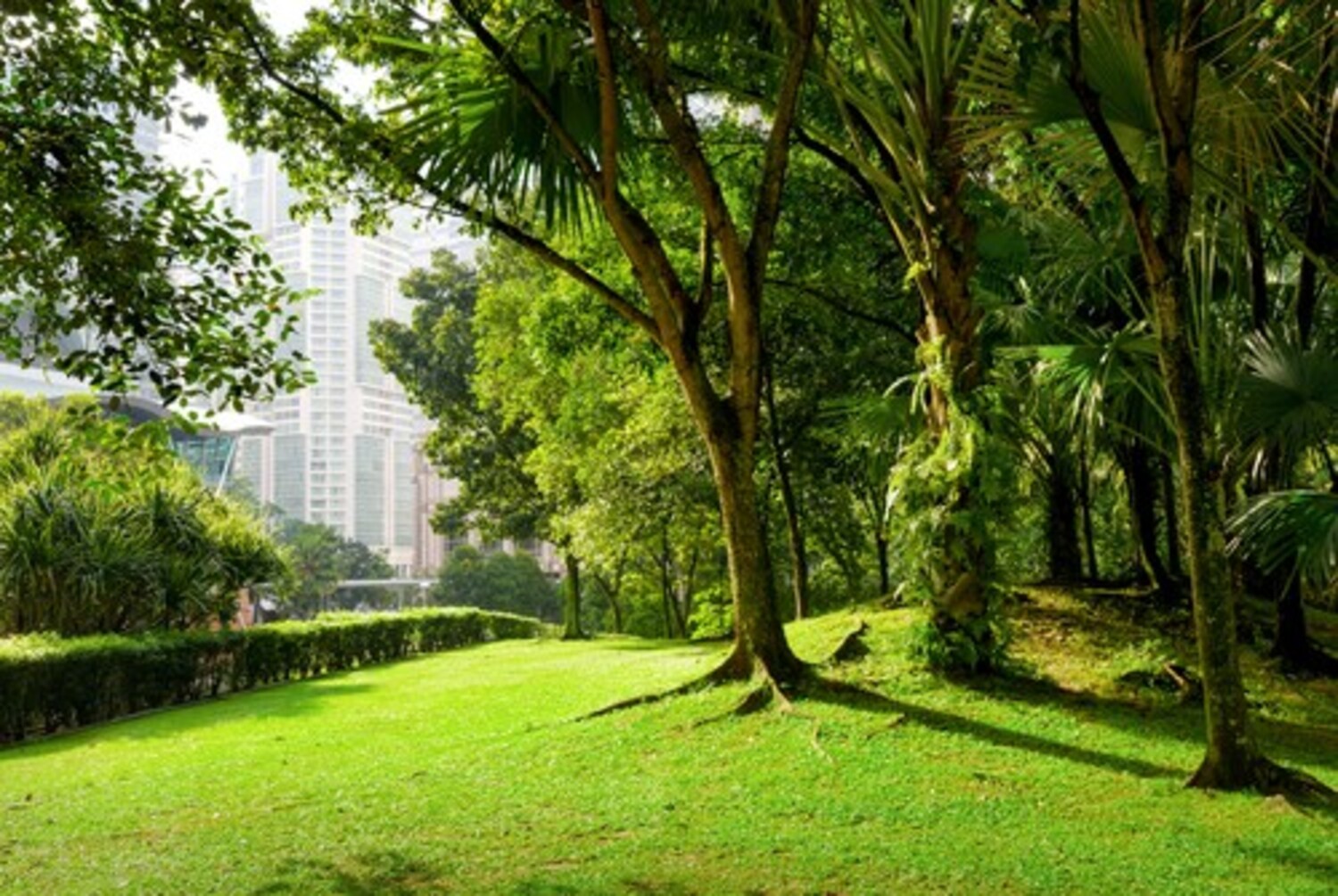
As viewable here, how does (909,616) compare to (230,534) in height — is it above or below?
below

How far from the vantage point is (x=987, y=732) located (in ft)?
22.7

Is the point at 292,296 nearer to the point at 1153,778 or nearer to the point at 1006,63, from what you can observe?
the point at 1006,63

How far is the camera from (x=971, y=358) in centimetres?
773

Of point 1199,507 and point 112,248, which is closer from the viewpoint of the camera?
point 112,248

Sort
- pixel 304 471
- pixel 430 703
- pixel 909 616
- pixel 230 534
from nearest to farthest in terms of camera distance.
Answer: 1. pixel 909 616
2. pixel 430 703
3. pixel 230 534
4. pixel 304 471

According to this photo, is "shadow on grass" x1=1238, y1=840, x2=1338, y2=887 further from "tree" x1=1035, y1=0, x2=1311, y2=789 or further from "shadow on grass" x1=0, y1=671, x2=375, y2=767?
"shadow on grass" x1=0, y1=671, x2=375, y2=767

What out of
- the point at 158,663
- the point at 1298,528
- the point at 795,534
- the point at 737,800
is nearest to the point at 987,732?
the point at 737,800

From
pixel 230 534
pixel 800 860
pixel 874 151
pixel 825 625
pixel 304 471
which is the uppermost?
pixel 304 471

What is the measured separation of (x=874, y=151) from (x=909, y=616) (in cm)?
463

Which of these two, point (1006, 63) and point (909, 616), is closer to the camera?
point (1006, 63)

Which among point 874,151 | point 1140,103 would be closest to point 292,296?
point 1140,103

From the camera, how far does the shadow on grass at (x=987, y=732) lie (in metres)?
6.11

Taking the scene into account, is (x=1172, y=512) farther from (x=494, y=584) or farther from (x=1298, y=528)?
(x=494, y=584)

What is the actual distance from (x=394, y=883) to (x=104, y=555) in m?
12.8
